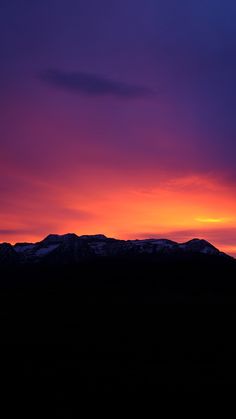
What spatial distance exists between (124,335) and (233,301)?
6427 cm

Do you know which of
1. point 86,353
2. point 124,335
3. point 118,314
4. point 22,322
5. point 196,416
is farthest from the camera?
point 118,314

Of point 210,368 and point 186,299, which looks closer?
point 210,368

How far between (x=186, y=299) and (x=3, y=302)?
58599mm

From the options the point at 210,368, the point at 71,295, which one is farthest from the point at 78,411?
the point at 71,295

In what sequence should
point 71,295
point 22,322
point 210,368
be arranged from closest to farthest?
point 210,368, point 22,322, point 71,295

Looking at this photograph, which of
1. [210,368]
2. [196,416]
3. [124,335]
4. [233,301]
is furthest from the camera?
[233,301]

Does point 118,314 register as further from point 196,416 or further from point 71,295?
point 196,416

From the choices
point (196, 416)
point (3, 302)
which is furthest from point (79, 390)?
point (3, 302)

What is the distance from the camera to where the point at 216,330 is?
338 feet

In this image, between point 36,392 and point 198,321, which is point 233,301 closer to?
point 198,321

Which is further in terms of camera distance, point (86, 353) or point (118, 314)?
point (118, 314)

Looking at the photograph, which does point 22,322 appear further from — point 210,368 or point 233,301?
point 233,301

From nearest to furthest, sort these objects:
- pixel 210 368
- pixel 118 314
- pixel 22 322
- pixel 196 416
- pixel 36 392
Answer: pixel 196 416 < pixel 36 392 < pixel 210 368 < pixel 22 322 < pixel 118 314

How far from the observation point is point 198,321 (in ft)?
380
